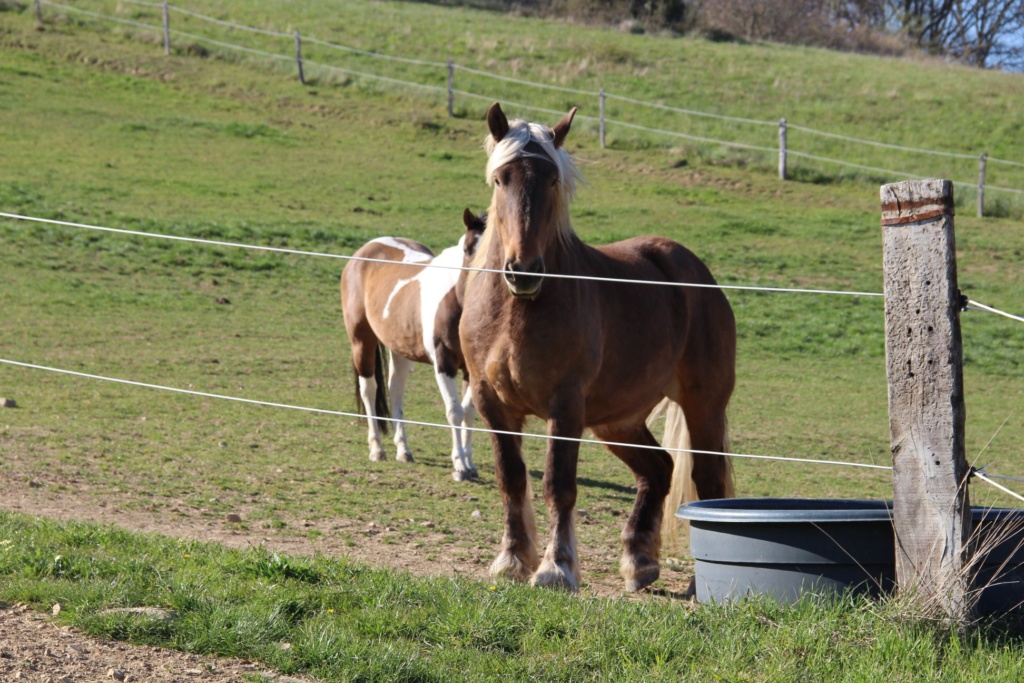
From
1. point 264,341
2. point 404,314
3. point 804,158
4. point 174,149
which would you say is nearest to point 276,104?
point 174,149

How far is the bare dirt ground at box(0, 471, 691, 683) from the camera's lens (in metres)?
3.58

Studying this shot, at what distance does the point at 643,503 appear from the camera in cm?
612

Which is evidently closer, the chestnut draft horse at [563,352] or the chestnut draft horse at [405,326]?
the chestnut draft horse at [563,352]

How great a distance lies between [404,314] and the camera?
9.18 m

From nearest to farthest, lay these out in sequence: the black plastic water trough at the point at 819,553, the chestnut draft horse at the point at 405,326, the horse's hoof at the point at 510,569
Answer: the black plastic water trough at the point at 819,553 < the horse's hoof at the point at 510,569 < the chestnut draft horse at the point at 405,326

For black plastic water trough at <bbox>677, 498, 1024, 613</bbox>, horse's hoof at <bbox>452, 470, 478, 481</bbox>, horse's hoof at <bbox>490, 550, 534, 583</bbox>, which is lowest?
horse's hoof at <bbox>452, 470, 478, 481</bbox>

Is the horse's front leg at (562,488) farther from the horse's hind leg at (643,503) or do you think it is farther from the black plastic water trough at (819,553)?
the black plastic water trough at (819,553)

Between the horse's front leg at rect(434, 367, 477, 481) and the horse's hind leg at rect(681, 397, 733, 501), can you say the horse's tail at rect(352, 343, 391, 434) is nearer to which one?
the horse's front leg at rect(434, 367, 477, 481)

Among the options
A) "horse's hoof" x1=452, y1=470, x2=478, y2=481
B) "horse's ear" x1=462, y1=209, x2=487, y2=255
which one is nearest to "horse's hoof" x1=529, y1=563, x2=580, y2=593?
"horse's hoof" x1=452, y1=470, x2=478, y2=481

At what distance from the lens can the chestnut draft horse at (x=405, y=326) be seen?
8602 mm

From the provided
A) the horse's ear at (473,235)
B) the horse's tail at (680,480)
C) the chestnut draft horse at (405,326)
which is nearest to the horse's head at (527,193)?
the horse's tail at (680,480)

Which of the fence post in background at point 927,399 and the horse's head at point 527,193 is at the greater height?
the horse's head at point 527,193

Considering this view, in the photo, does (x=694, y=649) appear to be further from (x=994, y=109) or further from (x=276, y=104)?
(x=994, y=109)

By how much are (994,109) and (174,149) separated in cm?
2241
